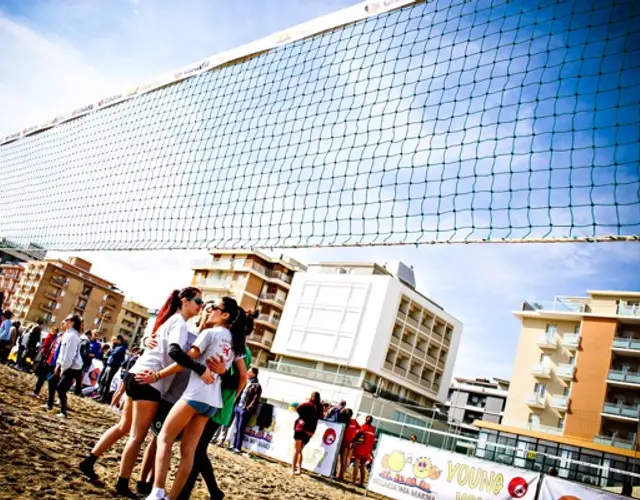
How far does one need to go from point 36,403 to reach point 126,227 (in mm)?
2958

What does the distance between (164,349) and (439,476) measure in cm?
609

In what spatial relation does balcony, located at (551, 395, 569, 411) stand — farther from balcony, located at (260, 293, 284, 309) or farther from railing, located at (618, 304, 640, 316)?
balcony, located at (260, 293, 284, 309)

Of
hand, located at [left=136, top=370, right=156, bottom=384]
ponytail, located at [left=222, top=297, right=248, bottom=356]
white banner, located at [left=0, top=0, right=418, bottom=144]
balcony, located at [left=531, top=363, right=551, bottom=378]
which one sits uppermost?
balcony, located at [left=531, top=363, right=551, bottom=378]

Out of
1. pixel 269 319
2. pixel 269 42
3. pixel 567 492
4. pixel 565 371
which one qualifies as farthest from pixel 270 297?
→ pixel 567 492

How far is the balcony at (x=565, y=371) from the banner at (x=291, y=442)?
3262 centimetres

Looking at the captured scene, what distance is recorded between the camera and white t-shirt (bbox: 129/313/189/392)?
3982mm

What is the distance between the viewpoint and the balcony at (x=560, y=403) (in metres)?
36.9

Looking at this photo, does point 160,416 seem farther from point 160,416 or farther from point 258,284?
point 258,284

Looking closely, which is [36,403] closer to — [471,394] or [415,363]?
[415,363]

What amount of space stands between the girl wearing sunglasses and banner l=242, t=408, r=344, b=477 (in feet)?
23.1

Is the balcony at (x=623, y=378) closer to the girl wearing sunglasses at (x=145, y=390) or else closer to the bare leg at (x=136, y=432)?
the girl wearing sunglasses at (x=145, y=390)

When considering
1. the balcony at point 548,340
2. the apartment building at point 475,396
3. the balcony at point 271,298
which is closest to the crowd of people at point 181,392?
the balcony at point 548,340

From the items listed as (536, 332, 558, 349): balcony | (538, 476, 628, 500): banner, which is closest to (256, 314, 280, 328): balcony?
(536, 332, 558, 349): balcony

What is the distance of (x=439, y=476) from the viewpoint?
8531mm
